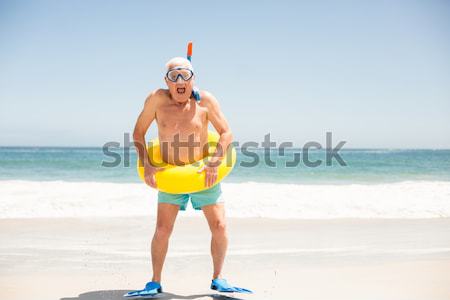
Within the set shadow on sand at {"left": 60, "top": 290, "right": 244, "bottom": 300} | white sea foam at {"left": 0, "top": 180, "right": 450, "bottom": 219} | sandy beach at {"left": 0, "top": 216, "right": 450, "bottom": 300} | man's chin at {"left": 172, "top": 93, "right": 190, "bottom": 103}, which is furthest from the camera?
white sea foam at {"left": 0, "top": 180, "right": 450, "bottom": 219}

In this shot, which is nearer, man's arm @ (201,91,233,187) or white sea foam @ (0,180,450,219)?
man's arm @ (201,91,233,187)

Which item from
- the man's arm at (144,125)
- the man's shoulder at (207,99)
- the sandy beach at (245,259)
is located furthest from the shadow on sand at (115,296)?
the man's shoulder at (207,99)

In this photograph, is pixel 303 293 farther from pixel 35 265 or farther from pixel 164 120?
pixel 35 265

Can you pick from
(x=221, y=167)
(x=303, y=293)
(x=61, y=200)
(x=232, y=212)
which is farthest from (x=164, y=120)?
(x=61, y=200)

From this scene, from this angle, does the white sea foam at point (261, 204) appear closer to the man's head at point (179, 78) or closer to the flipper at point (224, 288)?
the flipper at point (224, 288)

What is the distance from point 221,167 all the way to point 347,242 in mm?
2640

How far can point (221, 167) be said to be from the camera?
326 centimetres

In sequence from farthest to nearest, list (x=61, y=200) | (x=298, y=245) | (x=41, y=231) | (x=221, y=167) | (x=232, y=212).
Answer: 1. (x=61, y=200)
2. (x=232, y=212)
3. (x=41, y=231)
4. (x=298, y=245)
5. (x=221, y=167)

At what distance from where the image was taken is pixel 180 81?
3.18 m

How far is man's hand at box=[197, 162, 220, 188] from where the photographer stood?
10.4ft

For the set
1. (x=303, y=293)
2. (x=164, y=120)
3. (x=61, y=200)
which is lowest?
(x=303, y=293)

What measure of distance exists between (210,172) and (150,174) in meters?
0.42

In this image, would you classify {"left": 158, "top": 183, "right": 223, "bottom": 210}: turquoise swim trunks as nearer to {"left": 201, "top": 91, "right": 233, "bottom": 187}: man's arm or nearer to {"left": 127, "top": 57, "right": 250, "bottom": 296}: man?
{"left": 127, "top": 57, "right": 250, "bottom": 296}: man

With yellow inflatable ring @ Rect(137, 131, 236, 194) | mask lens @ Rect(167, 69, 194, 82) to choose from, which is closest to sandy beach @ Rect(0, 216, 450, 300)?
yellow inflatable ring @ Rect(137, 131, 236, 194)
